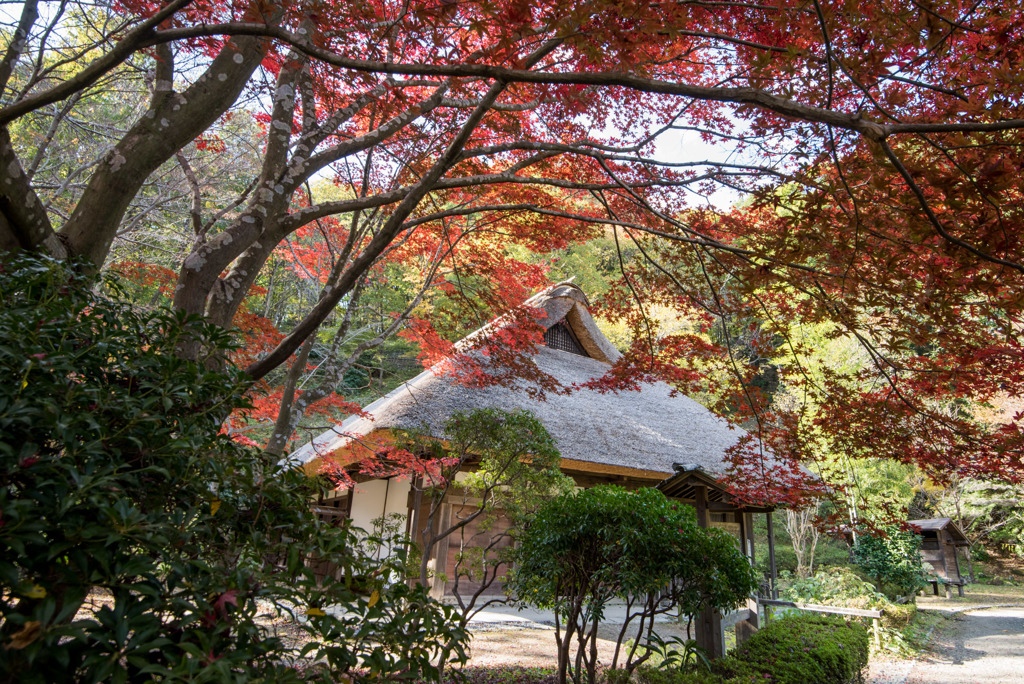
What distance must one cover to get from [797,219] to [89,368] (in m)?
2.49

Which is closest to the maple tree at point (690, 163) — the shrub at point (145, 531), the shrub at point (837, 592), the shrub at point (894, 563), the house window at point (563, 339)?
the shrub at point (145, 531)

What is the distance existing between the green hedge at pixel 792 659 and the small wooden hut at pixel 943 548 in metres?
11.2

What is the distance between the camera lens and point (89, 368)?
133cm

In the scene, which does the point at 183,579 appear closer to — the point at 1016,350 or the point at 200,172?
the point at 1016,350

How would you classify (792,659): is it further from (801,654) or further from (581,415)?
(581,415)

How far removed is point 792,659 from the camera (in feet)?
14.4

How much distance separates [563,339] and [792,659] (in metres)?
7.60

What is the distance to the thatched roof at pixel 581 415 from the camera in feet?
24.4

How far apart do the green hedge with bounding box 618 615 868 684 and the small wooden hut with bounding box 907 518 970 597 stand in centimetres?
1122

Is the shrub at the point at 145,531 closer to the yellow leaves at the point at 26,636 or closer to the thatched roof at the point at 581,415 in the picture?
the yellow leaves at the point at 26,636

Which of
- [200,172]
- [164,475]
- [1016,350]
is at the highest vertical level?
[200,172]

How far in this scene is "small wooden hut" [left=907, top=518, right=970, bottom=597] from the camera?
47.7ft

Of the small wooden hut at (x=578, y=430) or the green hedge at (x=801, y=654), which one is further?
the small wooden hut at (x=578, y=430)

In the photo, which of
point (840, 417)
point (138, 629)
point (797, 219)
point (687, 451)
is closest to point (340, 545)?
point (138, 629)
